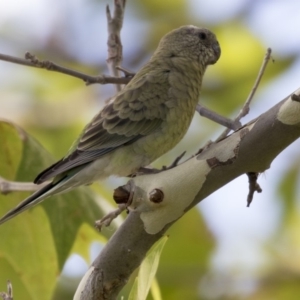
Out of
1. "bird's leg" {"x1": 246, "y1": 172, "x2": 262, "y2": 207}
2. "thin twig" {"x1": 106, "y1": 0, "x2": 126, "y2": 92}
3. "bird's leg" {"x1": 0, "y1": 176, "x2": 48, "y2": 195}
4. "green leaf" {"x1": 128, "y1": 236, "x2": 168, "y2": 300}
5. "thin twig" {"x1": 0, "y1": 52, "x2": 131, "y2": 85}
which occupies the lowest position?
"green leaf" {"x1": 128, "y1": 236, "x2": 168, "y2": 300}

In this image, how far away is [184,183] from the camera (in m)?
2.21

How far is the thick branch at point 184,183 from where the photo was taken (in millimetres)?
2070

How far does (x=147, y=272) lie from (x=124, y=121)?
1.27 meters

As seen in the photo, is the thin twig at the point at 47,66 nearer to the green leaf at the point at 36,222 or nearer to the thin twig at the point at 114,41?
the thin twig at the point at 114,41

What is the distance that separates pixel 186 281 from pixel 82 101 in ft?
5.49

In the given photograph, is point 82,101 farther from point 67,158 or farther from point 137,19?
point 67,158

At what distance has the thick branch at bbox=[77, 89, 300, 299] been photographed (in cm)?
207

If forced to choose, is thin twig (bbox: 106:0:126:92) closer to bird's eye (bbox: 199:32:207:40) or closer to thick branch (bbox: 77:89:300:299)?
bird's eye (bbox: 199:32:207:40)

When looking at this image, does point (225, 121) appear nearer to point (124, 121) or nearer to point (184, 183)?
point (184, 183)

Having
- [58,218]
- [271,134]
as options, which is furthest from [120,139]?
[271,134]

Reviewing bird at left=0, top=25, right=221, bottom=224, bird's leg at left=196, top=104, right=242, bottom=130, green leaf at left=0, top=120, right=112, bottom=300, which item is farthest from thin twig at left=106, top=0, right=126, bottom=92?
bird's leg at left=196, top=104, right=242, bottom=130

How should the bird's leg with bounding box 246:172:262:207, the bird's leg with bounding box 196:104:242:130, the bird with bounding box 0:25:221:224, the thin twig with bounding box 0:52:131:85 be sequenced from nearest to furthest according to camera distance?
the bird's leg with bounding box 246:172:262:207, the bird's leg with bounding box 196:104:242:130, the thin twig with bounding box 0:52:131:85, the bird with bounding box 0:25:221:224

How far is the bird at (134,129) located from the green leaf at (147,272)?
0.84m

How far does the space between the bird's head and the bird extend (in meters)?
0.20
